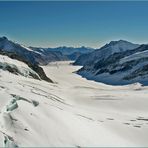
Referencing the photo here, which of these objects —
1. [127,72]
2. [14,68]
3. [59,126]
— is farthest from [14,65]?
[127,72]

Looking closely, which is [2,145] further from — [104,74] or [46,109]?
[104,74]

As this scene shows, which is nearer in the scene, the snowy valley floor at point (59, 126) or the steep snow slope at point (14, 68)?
the snowy valley floor at point (59, 126)

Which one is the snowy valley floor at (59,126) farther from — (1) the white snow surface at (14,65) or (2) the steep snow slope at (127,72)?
(2) the steep snow slope at (127,72)

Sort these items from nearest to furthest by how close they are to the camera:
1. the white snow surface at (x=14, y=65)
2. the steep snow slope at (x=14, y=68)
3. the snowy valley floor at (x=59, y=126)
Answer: the snowy valley floor at (x=59, y=126), the steep snow slope at (x=14, y=68), the white snow surface at (x=14, y=65)

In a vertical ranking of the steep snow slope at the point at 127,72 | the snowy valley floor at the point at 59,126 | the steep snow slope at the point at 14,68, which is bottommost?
the snowy valley floor at the point at 59,126

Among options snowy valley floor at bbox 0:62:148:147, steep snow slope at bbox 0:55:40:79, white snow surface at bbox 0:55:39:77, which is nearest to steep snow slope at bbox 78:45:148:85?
steep snow slope at bbox 0:55:40:79

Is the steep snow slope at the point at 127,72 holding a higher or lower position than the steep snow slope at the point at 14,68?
higher

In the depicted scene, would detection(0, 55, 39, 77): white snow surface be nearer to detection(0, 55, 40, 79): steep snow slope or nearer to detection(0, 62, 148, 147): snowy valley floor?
detection(0, 55, 40, 79): steep snow slope

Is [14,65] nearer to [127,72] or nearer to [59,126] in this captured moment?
[59,126]

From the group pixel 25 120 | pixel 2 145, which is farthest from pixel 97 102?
pixel 2 145

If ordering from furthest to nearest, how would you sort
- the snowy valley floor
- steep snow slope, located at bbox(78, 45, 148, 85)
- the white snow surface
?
steep snow slope, located at bbox(78, 45, 148, 85), the white snow surface, the snowy valley floor

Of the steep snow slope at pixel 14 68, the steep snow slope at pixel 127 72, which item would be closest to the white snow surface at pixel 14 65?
the steep snow slope at pixel 14 68
